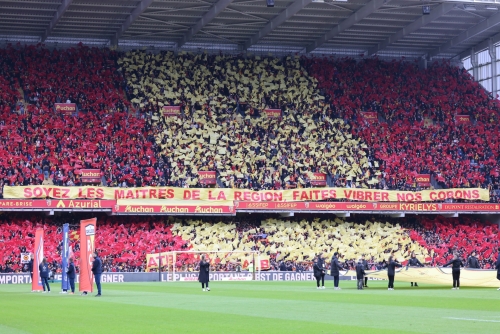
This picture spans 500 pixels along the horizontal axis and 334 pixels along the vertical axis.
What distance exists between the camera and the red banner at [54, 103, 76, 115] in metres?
59.6

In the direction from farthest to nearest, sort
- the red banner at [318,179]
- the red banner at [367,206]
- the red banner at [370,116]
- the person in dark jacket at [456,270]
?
the red banner at [370,116]
the red banner at [318,179]
the red banner at [367,206]
the person in dark jacket at [456,270]

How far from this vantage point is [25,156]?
54.8 meters

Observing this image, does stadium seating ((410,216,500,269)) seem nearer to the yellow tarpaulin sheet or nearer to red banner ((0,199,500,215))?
red banner ((0,199,500,215))

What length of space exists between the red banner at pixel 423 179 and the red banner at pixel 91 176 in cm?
2149

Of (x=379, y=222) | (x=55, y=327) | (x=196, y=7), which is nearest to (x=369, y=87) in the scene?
(x=379, y=222)

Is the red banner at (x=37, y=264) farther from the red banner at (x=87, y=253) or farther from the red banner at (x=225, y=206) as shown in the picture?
the red banner at (x=225, y=206)

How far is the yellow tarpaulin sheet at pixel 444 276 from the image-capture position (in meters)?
37.4

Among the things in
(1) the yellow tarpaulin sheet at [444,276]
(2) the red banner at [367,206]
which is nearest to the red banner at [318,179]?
(2) the red banner at [367,206]

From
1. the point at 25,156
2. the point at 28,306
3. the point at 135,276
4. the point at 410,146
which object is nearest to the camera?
the point at 28,306

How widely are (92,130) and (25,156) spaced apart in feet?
17.2

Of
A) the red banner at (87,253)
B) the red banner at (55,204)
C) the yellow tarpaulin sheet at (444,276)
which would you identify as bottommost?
the yellow tarpaulin sheet at (444,276)

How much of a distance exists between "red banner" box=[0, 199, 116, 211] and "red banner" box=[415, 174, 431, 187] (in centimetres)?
2111

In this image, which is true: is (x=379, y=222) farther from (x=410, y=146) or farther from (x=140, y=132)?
(x=140, y=132)

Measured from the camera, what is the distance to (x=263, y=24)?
206 feet
